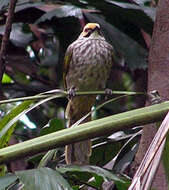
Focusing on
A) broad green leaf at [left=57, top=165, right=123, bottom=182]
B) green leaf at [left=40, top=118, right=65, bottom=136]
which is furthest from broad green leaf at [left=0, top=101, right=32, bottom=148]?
green leaf at [left=40, top=118, right=65, bottom=136]

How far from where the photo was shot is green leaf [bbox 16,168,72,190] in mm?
1162

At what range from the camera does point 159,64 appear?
1974 millimetres

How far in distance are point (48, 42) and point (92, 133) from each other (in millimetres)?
3112

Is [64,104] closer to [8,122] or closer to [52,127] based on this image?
[52,127]

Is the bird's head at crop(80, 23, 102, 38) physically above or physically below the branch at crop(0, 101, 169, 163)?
below

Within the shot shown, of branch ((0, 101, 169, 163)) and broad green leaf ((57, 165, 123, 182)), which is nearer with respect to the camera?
branch ((0, 101, 169, 163))

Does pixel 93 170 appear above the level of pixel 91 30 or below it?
above

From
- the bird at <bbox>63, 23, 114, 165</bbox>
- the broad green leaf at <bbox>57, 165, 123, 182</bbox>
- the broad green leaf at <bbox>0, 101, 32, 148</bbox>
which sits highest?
the broad green leaf at <bbox>0, 101, 32, 148</bbox>

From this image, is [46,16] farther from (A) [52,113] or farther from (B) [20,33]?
(A) [52,113]

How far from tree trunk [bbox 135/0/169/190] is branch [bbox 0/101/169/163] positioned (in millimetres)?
749

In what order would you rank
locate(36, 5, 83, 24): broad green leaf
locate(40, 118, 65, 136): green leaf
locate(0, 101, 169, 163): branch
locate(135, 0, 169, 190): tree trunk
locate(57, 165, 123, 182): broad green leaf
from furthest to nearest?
locate(36, 5, 83, 24): broad green leaf < locate(40, 118, 65, 136): green leaf < locate(135, 0, 169, 190): tree trunk < locate(57, 165, 123, 182): broad green leaf < locate(0, 101, 169, 163): branch

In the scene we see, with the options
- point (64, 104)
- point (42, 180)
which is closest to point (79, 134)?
point (42, 180)

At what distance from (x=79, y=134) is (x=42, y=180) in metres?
0.19

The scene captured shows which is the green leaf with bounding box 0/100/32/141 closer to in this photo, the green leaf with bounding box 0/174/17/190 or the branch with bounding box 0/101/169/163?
the green leaf with bounding box 0/174/17/190
